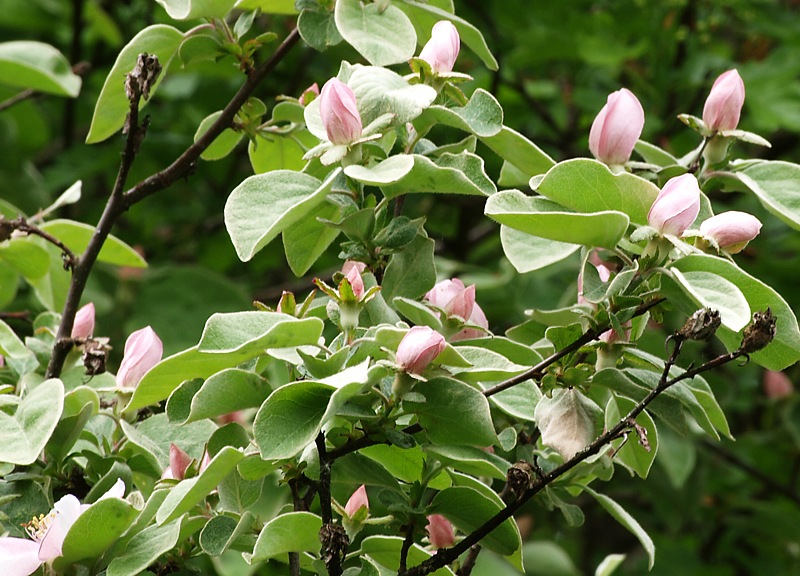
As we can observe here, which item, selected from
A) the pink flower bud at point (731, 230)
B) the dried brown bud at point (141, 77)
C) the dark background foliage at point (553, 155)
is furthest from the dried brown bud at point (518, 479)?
the dark background foliage at point (553, 155)

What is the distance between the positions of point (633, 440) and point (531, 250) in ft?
0.62

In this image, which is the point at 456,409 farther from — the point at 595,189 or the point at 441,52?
the point at 441,52

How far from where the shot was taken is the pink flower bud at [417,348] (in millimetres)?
686

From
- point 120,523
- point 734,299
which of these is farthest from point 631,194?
point 120,523

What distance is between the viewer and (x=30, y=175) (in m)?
2.07

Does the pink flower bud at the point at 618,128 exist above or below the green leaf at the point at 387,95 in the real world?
below

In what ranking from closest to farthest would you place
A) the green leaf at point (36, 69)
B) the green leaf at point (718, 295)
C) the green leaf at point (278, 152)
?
1. the green leaf at point (718, 295)
2. the green leaf at point (278, 152)
3. the green leaf at point (36, 69)

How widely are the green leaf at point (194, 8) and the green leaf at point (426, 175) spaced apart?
0.25m

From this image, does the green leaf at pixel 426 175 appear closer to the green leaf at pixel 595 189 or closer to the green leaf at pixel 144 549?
the green leaf at pixel 595 189

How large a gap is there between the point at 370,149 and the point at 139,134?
0.27 metres

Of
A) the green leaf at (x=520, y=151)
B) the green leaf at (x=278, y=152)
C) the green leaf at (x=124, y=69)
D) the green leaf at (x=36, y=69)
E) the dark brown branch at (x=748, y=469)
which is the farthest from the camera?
the dark brown branch at (x=748, y=469)

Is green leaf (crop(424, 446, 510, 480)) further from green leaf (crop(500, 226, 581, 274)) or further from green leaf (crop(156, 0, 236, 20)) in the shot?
green leaf (crop(156, 0, 236, 20))

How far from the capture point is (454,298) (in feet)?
2.83

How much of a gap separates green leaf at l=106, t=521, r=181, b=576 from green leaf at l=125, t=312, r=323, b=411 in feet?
0.31
